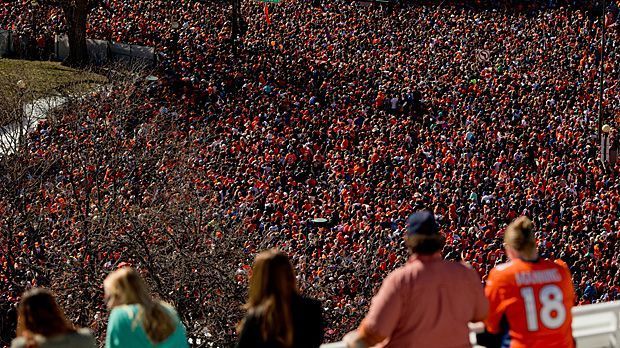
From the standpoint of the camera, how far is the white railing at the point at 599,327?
645 centimetres

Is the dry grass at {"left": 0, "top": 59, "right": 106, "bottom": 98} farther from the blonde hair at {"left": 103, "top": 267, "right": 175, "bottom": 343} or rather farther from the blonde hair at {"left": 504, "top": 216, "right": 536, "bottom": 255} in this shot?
the blonde hair at {"left": 504, "top": 216, "right": 536, "bottom": 255}

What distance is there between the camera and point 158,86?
34.4 m

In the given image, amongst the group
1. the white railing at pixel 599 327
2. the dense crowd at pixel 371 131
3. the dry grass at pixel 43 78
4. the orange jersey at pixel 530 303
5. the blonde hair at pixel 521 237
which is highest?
the blonde hair at pixel 521 237

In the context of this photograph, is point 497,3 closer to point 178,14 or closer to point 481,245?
point 178,14

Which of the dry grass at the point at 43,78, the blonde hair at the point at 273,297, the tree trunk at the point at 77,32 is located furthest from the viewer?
the tree trunk at the point at 77,32

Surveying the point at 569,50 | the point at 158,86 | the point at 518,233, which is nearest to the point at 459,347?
the point at 518,233

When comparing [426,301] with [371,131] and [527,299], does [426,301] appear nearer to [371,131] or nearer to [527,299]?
[527,299]

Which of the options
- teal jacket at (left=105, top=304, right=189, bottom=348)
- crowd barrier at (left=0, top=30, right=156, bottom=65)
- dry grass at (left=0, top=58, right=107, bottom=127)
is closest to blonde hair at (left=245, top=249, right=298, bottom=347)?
teal jacket at (left=105, top=304, right=189, bottom=348)

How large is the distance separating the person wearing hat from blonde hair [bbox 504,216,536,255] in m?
0.33

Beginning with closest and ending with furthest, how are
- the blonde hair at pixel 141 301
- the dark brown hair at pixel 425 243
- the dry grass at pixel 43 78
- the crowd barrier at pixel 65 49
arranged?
the blonde hair at pixel 141 301 → the dark brown hair at pixel 425 243 → the dry grass at pixel 43 78 → the crowd barrier at pixel 65 49

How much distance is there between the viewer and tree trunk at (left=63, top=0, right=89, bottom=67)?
38.2 m

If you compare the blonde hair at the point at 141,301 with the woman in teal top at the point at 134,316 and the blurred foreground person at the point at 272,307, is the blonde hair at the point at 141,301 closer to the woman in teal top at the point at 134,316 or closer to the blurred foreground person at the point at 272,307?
the woman in teal top at the point at 134,316

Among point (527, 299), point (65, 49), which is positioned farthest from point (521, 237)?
point (65, 49)

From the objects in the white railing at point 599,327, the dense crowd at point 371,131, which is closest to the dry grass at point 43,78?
the dense crowd at point 371,131
